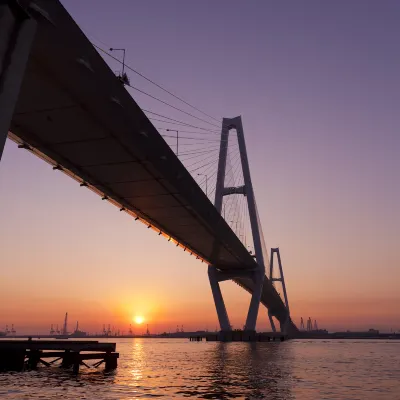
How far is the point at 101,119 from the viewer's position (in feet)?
71.6

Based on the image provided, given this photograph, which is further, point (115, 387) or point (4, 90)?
point (115, 387)

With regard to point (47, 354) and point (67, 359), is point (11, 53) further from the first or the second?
point (67, 359)

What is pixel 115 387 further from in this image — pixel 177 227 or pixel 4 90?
pixel 177 227

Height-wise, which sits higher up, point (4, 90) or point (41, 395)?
point (4, 90)

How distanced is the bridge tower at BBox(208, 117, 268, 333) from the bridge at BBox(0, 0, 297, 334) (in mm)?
21362

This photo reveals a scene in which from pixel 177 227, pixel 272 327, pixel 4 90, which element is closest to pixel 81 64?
pixel 4 90

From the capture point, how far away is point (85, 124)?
22516 millimetres

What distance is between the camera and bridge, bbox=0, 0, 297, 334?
11406 mm

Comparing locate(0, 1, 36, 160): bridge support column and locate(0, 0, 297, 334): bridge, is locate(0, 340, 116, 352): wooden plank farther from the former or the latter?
locate(0, 1, 36, 160): bridge support column

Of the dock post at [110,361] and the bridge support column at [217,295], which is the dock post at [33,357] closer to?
the dock post at [110,361]

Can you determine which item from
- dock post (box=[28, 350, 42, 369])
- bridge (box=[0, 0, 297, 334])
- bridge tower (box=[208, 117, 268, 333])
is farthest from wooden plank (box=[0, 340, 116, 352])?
bridge tower (box=[208, 117, 268, 333])

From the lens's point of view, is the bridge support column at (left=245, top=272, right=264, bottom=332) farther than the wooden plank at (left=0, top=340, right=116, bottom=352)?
Yes

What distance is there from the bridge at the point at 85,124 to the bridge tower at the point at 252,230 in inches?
841

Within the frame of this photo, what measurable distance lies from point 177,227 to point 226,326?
3240cm
